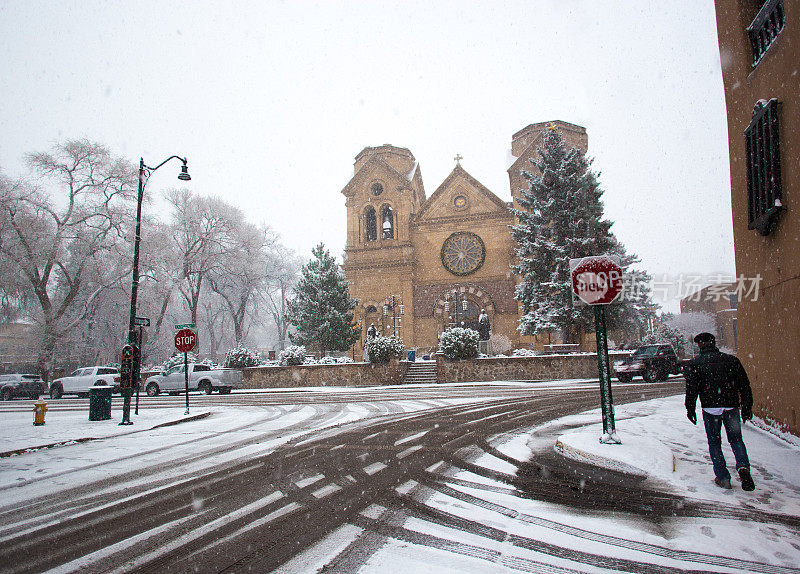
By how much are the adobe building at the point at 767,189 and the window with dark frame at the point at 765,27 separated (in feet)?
0.05

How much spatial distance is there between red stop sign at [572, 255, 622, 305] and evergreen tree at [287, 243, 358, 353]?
29851 mm

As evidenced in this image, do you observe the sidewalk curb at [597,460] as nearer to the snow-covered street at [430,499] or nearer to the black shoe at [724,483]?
the snow-covered street at [430,499]

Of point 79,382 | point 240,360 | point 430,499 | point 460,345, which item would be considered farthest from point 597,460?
point 79,382

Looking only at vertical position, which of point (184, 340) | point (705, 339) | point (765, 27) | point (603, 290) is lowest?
point (705, 339)

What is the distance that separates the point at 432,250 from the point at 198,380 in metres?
20.8

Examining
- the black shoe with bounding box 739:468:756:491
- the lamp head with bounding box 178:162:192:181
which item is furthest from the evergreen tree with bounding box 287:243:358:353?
the black shoe with bounding box 739:468:756:491

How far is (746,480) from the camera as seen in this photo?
17.1ft

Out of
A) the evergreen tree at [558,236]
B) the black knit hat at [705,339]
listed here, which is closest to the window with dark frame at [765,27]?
the black knit hat at [705,339]

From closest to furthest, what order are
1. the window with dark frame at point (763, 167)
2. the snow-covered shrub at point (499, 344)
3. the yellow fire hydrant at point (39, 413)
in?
the window with dark frame at point (763, 167), the yellow fire hydrant at point (39, 413), the snow-covered shrub at point (499, 344)

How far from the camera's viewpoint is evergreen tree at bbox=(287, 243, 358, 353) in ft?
120

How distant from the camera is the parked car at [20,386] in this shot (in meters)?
28.0

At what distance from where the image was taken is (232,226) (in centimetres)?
4119

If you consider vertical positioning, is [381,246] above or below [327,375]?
above

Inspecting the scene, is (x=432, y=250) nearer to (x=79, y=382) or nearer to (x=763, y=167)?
(x=79, y=382)
